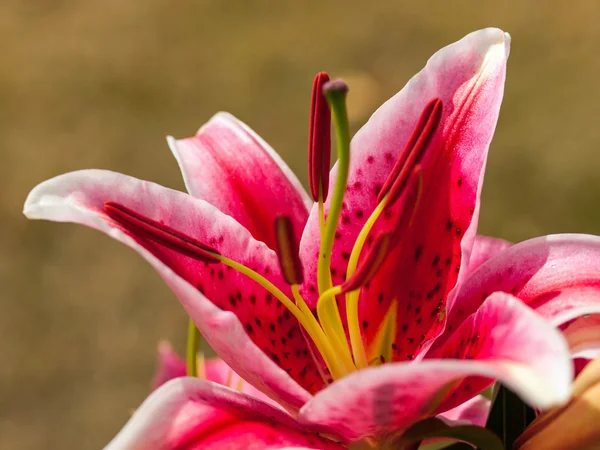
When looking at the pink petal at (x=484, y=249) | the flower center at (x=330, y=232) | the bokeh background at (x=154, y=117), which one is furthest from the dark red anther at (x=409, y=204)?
the bokeh background at (x=154, y=117)

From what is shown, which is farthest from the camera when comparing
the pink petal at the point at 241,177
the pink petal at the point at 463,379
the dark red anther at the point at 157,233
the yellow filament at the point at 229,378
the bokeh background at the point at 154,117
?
the bokeh background at the point at 154,117

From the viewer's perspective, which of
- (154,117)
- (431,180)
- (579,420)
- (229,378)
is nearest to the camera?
(579,420)

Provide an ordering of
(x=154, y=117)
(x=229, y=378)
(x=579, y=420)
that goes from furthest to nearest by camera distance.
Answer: (x=154, y=117), (x=229, y=378), (x=579, y=420)

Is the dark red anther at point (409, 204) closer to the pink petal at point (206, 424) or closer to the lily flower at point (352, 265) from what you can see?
the lily flower at point (352, 265)

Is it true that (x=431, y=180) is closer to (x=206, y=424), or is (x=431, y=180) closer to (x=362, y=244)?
(x=362, y=244)

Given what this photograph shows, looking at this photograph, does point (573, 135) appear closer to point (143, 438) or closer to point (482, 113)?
point (482, 113)

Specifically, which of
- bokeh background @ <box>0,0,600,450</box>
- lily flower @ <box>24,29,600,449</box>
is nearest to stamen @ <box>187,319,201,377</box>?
lily flower @ <box>24,29,600,449</box>

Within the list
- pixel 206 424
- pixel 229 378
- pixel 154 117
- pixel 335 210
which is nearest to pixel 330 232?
pixel 335 210

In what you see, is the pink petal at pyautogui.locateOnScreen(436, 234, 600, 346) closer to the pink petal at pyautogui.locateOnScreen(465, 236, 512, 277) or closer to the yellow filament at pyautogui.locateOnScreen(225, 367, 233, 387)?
the pink petal at pyautogui.locateOnScreen(465, 236, 512, 277)
